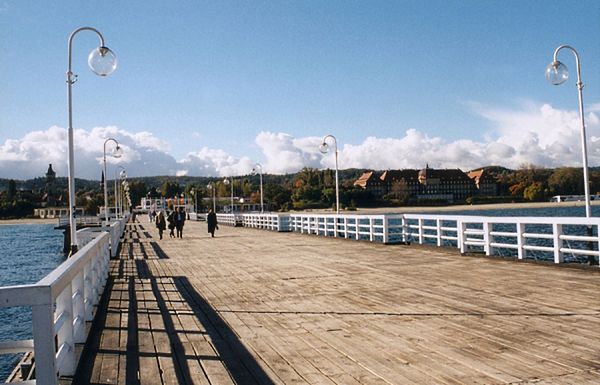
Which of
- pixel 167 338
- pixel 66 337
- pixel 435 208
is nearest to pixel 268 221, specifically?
pixel 167 338

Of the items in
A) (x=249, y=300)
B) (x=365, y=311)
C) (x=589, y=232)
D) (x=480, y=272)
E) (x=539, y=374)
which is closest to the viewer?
(x=539, y=374)

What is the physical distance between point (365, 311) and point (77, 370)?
380cm

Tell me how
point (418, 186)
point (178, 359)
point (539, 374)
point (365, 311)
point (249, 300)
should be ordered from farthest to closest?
point (418, 186), point (249, 300), point (365, 311), point (178, 359), point (539, 374)

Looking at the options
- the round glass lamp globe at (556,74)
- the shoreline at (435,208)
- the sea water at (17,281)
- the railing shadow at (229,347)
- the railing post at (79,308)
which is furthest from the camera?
the shoreline at (435,208)

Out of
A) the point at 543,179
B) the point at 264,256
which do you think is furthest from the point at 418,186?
the point at 264,256

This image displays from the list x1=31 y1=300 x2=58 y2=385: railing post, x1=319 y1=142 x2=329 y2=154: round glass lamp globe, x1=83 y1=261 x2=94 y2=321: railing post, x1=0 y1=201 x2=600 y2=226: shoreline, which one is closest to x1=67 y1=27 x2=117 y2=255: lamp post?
x1=83 y1=261 x2=94 y2=321: railing post

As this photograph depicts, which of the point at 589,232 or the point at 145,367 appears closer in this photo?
the point at 145,367

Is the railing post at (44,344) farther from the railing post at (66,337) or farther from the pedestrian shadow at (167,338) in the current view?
the railing post at (66,337)

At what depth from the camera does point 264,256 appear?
16.7 meters


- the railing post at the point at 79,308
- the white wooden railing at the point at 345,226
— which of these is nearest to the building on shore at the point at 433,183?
the white wooden railing at the point at 345,226

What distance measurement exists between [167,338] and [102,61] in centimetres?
728

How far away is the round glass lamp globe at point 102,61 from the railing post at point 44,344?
8.46 m

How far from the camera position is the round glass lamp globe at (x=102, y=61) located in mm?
11250

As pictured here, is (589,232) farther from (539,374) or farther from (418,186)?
(418,186)
